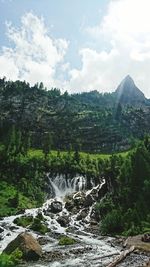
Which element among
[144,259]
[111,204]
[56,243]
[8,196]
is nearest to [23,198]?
[8,196]

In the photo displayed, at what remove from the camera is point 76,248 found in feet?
225

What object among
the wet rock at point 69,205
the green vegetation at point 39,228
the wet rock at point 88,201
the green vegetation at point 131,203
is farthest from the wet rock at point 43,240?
the wet rock at point 88,201

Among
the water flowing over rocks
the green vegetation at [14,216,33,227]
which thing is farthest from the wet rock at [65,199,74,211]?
the green vegetation at [14,216,33,227]

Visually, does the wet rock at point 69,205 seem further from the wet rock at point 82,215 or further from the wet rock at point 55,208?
the wet rock at point 82,215

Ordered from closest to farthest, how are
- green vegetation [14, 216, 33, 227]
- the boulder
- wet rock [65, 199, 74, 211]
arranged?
green vegetation [14, 216, 33, 227], the boulder, wet rock [65, 199, 74, 211]

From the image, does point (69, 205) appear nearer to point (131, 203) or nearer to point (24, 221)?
point (24, 221)

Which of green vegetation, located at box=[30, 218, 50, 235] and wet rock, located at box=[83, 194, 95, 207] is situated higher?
wet rock, located at box=[83, 194, 95, 207]

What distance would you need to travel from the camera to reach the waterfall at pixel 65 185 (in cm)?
16288

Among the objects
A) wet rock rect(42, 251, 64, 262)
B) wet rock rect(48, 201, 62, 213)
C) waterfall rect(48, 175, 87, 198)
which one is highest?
Result: waterfall rect(48, 175, 87, 198)

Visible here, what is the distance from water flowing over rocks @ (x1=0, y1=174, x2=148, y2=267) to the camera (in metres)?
57.9

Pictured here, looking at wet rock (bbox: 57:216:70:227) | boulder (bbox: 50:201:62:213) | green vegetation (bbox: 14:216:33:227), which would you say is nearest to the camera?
green vegetation (bbox: 14:216:33:227)

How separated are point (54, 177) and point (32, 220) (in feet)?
200

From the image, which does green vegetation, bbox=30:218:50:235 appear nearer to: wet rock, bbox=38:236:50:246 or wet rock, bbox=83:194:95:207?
wet rock, bbox=38:236:50:246

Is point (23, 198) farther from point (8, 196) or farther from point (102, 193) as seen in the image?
point (102, 193)
